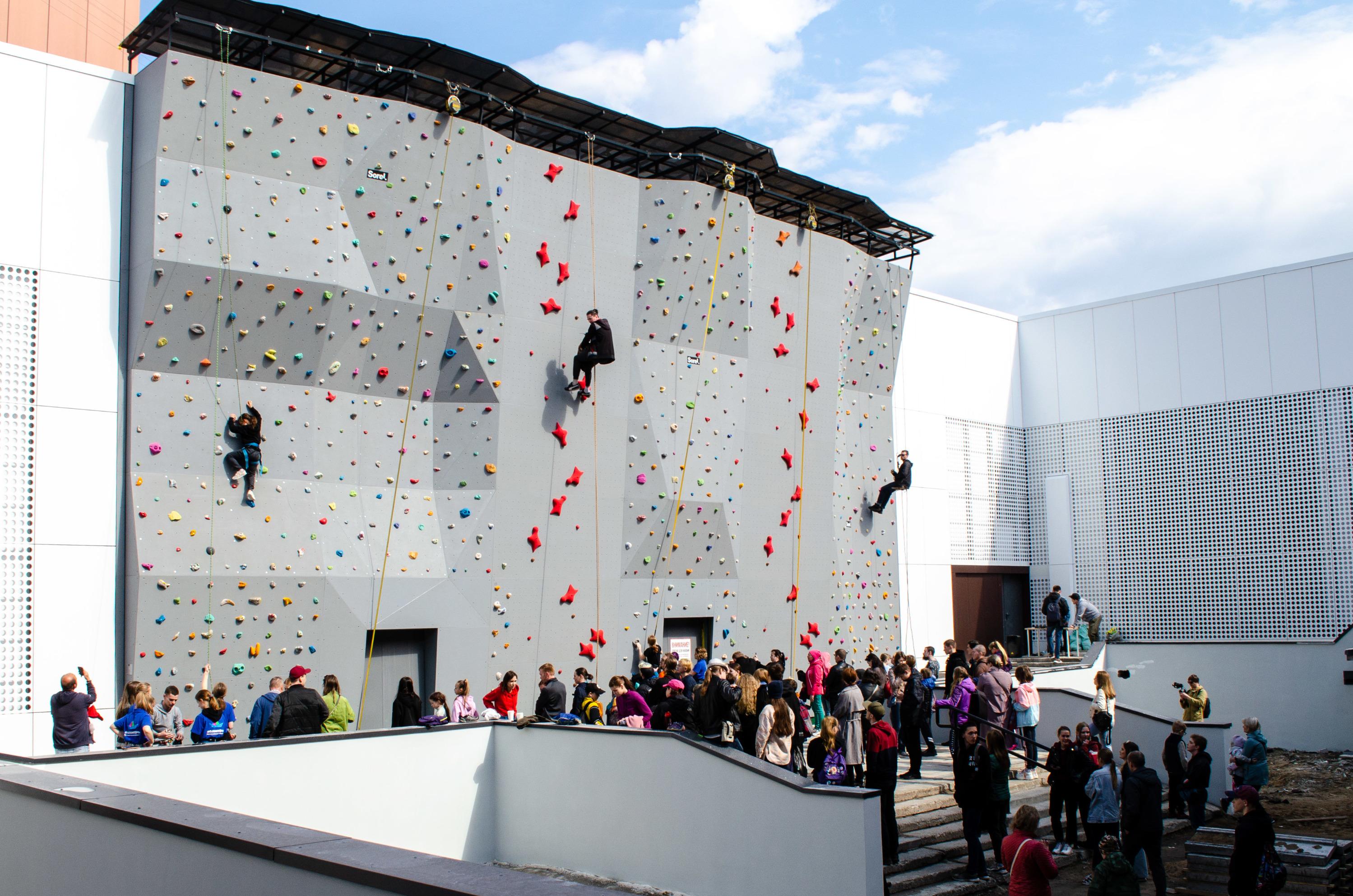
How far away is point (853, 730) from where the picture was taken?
363 inches

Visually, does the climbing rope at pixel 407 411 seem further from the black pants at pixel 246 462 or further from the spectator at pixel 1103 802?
the spectator at pixel 1103 802

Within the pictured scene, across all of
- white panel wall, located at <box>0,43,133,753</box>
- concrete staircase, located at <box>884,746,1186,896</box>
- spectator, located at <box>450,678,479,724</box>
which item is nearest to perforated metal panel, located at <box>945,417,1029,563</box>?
concrete staircase, located at <box>884,746,1186,896</box>

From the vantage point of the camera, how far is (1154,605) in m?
21.2

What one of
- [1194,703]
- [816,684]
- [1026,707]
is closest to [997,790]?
[1026,707]

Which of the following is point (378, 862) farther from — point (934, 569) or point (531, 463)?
point (934, 569)

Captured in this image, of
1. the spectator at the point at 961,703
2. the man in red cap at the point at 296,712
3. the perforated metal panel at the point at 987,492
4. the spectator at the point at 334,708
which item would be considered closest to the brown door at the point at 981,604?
the perforated metal panel at the point at 987,492

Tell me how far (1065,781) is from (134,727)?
8.23m

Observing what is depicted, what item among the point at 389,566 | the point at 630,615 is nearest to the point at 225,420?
the point at 389,566

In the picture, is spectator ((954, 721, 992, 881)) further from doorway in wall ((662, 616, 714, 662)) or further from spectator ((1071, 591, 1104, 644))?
spectator ((1071, 591, 1104, 644))

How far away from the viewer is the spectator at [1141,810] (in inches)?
346

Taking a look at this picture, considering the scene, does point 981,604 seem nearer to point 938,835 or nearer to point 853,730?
point 938,835

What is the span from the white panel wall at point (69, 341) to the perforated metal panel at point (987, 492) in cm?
1536

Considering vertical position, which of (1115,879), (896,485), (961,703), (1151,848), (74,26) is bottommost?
(1151,848)

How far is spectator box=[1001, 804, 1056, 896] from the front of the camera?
21.4ft
